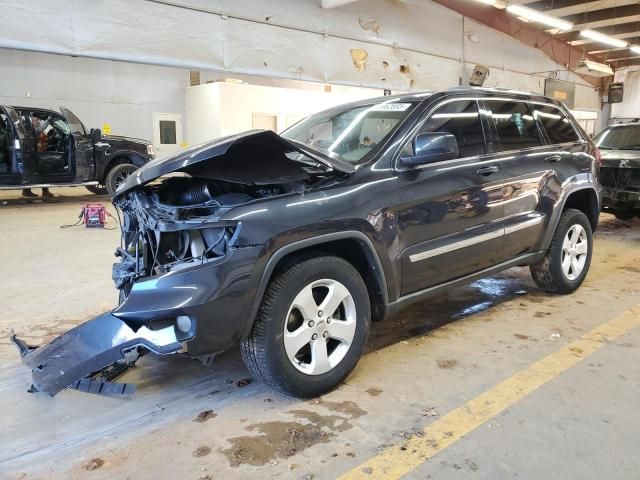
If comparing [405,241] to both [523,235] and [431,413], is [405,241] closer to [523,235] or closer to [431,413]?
[431,413]

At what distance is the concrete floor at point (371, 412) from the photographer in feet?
7.46

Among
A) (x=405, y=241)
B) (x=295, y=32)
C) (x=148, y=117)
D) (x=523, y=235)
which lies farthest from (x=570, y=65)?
(x=405, y=241)

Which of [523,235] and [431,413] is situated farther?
[523,235]

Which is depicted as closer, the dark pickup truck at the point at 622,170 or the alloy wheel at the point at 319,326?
the alloy wheel at the point at 319,326

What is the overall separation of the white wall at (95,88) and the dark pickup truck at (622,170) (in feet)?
39.5

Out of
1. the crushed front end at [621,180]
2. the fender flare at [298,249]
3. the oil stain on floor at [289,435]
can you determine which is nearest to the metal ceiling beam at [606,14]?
the crushed front end at [621,180]

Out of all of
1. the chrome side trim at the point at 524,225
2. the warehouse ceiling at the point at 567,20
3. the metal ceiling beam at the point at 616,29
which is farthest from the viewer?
the metal ceiling beam at the point at 616,29

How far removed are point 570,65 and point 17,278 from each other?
1690 cm

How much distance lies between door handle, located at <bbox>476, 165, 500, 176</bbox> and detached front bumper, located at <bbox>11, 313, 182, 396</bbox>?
227 centimetres

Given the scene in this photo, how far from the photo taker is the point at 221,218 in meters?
2.47

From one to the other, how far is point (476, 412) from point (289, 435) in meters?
0.96

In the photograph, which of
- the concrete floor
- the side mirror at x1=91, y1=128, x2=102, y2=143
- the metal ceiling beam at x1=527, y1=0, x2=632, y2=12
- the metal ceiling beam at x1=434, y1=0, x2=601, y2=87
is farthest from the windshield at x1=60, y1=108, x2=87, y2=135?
the metal ceiling beam at x1=527, y1=0, x2=632, y2=12

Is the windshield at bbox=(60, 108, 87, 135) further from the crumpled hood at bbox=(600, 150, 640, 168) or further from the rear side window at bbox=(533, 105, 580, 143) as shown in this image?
the crumpled hood at bbox=(600, 150, 640, 168)

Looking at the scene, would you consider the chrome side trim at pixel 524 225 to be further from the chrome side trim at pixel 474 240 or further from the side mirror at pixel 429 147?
the side mirror at pixel 429 147
